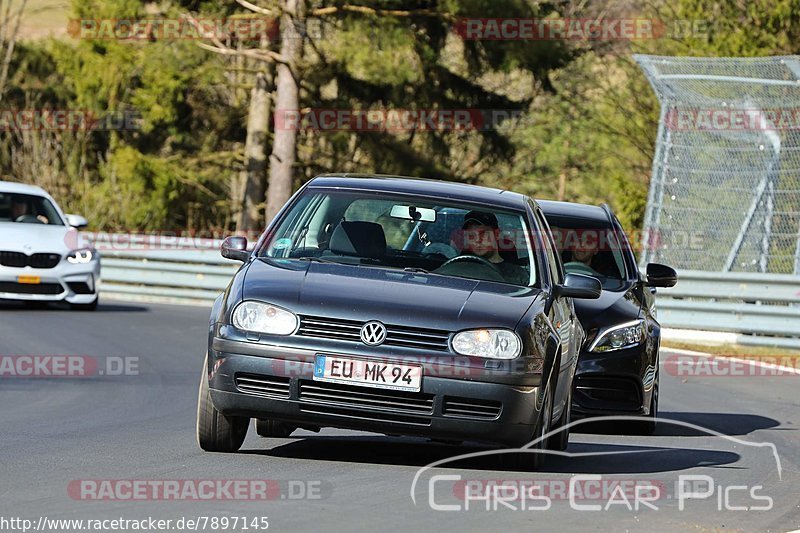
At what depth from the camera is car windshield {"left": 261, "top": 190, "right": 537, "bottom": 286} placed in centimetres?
854

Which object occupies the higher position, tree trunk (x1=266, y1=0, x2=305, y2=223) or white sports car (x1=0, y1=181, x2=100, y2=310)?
tree trunk (x1=266, y1=0, x2=305, y2=223)

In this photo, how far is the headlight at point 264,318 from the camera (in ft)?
25.2

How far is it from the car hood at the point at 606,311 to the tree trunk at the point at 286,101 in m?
22.2

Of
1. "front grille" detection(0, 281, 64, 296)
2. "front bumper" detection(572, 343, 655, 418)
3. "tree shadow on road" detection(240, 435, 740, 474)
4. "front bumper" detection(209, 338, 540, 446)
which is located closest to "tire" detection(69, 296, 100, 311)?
"front grille" detection(0, 281, 64, 296)

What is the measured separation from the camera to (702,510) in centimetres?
728

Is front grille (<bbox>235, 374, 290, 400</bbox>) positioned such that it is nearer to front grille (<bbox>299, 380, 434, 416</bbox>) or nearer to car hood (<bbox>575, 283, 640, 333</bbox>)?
front grille (<bbox>299, 380, 434, 416</bbox>)

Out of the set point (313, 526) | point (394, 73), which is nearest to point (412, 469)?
point (313, 526)

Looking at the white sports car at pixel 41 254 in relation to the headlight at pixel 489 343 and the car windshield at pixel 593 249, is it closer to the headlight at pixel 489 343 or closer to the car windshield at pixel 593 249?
the car windshield at pixel 593 249

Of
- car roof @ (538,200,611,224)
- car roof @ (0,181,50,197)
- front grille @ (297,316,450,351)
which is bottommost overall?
car roof @ (0,181,50,197)

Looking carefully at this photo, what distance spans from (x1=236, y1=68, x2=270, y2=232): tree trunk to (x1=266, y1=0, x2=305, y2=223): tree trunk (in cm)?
366

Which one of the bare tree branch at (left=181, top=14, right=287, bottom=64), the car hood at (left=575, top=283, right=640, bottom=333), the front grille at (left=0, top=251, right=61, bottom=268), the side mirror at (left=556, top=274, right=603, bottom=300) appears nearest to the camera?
the side mirror at (left=556, top=274, right=603, bottom=300)

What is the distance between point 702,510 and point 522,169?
39.0 meters

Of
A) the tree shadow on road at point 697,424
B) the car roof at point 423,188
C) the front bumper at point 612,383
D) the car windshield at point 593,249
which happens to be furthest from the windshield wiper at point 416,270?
the car windshield at point 593,249

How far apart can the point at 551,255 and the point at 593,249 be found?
3084 mm
